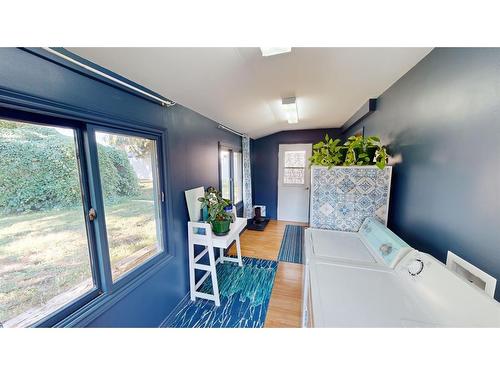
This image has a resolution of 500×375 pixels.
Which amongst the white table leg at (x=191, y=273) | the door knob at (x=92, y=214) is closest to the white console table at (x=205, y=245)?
the white table leg at (x=191, y=273)

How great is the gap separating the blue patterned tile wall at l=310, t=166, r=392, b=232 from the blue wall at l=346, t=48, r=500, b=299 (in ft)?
0.60

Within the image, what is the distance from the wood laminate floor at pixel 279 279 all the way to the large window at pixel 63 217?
4.53 ft

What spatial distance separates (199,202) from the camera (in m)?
2.07

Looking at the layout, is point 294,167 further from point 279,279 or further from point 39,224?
point 39,224

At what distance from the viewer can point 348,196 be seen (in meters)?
1.51

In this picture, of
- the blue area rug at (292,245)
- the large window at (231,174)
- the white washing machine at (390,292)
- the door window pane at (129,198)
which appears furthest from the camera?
the large window at (231,174)

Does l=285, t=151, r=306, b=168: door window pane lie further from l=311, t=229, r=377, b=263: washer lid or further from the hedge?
the hedge

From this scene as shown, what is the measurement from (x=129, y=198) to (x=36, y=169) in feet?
1.84

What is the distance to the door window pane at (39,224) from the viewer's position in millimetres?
761

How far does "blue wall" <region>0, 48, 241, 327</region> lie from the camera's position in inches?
29.5

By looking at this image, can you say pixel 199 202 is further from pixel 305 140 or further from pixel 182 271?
pixel 305 140

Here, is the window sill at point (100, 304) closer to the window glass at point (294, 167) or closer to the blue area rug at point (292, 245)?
the blue area rug at point (292, 245)

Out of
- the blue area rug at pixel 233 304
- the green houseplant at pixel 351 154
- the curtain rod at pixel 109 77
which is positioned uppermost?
the curtain rod at pixel 109 77
